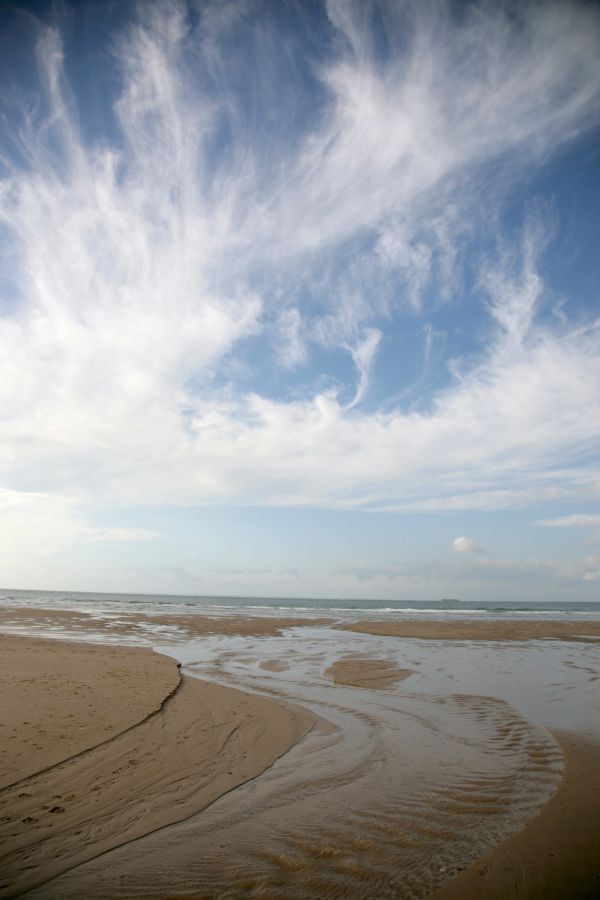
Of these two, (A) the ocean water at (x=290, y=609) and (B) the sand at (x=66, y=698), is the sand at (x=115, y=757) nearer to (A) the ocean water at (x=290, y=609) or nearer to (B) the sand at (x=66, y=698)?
(B) the sand at (x=66, y=698)

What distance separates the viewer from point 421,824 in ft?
17.7

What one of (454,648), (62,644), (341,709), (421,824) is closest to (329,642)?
(454,648)

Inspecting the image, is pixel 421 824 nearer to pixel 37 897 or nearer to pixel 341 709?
pixel 37 897

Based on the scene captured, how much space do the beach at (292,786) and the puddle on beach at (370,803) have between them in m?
0.03

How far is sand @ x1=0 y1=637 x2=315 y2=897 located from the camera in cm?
503

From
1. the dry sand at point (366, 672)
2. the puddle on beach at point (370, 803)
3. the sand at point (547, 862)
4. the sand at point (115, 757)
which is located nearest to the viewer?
the sand at point (547, 862)

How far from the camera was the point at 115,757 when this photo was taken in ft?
24.1

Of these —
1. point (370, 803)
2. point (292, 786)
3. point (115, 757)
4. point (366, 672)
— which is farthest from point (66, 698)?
point (366, 672)

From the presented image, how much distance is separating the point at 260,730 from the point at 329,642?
18390mm

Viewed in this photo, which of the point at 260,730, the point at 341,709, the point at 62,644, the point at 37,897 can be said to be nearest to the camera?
the point at 37,897

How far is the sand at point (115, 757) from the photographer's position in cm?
Result: 503

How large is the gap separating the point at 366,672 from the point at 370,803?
10.7 meters

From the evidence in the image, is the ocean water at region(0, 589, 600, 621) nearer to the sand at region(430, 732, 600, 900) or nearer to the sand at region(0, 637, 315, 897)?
the sand at region(0, 637, 315, 897)

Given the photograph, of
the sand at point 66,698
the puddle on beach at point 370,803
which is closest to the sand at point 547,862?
the puddle on beach at point 370,803
